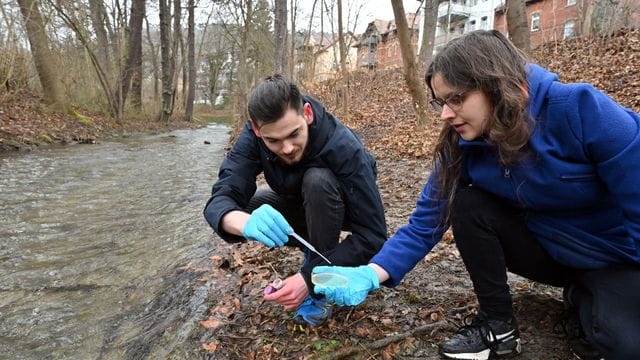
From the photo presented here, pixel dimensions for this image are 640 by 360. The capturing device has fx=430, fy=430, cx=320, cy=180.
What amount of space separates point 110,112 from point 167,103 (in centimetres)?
444

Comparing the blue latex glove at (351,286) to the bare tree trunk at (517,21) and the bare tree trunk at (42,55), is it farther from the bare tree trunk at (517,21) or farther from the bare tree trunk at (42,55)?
the bare tree trunk at (42,55)

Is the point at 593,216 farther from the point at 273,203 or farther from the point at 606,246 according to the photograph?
the point at 273,203

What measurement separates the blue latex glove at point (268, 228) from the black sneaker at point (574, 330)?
113 cm

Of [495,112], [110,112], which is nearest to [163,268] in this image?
[495,112]

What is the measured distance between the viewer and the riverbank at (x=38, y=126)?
8.27 m

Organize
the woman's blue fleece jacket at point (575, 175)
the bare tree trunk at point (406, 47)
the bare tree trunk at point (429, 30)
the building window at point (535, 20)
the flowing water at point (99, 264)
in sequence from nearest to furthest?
the woman's blue fleece jacket at point (575, 175), the flowing water at point (99, 264), the bare tree trunk at point (406, 47), the bare tree trunk at point (429, 30), the building window at point (535, 20)

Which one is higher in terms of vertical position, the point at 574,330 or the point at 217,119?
the point at 574,330

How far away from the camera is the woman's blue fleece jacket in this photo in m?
1.29

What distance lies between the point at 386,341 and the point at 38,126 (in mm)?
10302

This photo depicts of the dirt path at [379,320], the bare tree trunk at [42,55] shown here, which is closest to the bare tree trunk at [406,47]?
the dirt path at [379,320]

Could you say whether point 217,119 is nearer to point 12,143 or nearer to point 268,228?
point 12,143

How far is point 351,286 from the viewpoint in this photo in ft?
5.62

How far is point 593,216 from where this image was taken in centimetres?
146

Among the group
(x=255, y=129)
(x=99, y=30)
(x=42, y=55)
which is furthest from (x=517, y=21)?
(x=99, y=30)
